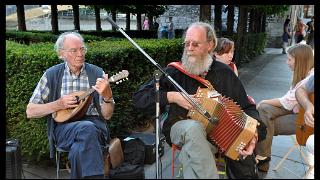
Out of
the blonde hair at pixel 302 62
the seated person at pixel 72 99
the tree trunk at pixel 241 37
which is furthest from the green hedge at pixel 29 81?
the tree trunk at pixel 241 37

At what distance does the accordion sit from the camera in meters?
2.63

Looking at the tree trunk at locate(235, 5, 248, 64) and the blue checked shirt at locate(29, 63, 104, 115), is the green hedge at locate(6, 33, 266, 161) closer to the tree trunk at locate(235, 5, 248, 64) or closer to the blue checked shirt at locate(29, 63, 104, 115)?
the blue checked shirt at locate(29, 63, 104, 115)

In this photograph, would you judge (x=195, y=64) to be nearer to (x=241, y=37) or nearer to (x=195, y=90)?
(x=195, y=90)

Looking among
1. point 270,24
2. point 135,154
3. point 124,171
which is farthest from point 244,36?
point 270,24

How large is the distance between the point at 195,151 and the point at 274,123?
1530 millimetres

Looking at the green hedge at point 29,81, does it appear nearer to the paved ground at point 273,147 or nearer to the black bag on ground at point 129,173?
the paved ground at point 273,147

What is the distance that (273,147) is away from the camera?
450cm

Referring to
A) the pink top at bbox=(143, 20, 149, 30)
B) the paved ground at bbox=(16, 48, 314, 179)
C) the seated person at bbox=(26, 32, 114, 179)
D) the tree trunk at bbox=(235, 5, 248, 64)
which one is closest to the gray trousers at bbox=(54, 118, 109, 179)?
the seated person at bbox=(26, 32, 114, 179)

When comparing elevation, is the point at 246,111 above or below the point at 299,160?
above

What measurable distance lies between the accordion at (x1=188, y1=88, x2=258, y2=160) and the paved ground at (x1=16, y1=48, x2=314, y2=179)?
485 millimetres

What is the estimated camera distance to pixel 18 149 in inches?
126

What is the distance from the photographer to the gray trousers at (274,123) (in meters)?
3.64

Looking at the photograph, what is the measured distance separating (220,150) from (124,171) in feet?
2.32

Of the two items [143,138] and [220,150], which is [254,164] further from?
[143,138]
